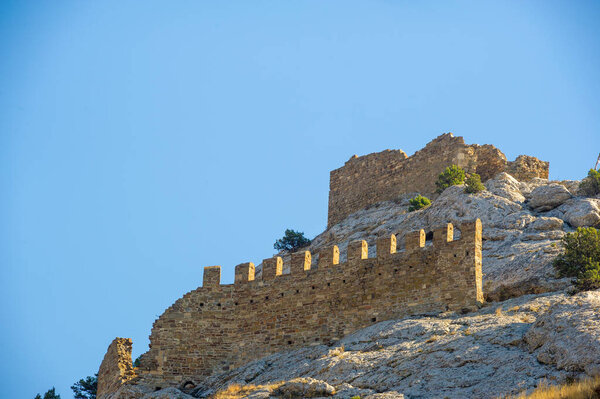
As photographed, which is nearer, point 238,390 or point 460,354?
point 460,354

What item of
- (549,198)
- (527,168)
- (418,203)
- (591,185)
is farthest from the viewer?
(527,168)

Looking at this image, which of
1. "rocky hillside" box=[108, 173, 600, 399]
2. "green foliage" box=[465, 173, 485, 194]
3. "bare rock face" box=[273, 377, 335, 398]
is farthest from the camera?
"green foliage" box=[465, 173, 485, 194]

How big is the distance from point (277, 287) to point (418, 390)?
1192 centimetres

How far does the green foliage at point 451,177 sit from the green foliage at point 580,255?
582 inches

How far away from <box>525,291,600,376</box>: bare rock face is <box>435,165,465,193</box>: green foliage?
67.6 feet

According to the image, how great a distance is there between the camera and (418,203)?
4462 cm

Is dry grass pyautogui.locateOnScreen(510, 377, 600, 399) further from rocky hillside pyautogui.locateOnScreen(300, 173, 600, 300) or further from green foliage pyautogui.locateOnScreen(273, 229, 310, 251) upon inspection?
green foliage pyautogui.locateOnScreen(273, 229, 310, 251)

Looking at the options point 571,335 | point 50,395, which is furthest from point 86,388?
point 571,335

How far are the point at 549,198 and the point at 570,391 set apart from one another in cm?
1942

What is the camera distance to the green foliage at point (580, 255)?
96.3 feet

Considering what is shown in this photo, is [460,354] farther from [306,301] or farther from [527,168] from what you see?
[527,168]

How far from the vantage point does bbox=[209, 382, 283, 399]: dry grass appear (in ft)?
89.9

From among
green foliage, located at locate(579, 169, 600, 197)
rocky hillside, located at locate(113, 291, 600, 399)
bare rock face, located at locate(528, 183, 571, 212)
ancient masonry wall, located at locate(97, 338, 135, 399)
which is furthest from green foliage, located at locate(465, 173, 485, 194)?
ancient masonry wall, located at locate(97, 338, 135, 399)

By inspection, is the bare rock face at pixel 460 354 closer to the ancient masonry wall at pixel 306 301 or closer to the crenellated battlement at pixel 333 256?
the ancient masonry wall at pixel 306 301
